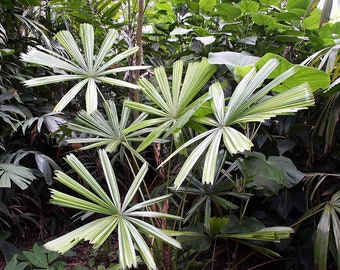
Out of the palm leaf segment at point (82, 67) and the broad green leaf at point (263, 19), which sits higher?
the broad green leaf at point (263, 19)

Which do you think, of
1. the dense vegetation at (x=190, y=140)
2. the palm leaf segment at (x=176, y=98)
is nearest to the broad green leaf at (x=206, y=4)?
the dense vegetation at (x=190, y=140)

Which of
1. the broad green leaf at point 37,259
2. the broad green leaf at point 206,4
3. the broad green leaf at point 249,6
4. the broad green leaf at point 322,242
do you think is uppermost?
the broad green leaf at point 206,4

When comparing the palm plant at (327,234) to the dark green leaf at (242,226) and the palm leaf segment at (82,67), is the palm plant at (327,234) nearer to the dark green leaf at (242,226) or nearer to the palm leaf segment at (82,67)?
the dark green leaf at (242,226)

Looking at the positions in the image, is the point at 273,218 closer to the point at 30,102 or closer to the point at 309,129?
the point at 309,129

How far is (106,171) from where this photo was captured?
92 cm

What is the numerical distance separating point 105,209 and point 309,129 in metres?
0.92

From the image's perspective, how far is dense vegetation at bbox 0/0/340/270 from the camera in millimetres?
823

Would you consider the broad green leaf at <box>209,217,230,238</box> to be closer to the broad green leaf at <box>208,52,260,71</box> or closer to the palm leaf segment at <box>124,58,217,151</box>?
the palm leaf segment at <box>124,58,217,151</box>

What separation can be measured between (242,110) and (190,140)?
0.17m

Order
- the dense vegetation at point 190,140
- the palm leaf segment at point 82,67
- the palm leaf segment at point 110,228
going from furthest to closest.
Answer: the palm leaf segment at point 82,67 < the dense vegetation at point 190,140 < the palm leaf segment at point 110,228

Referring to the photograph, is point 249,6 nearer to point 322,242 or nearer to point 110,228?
point 322,242

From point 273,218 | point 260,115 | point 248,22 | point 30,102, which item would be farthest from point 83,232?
point 248,22

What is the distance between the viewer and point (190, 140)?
2.82 ft

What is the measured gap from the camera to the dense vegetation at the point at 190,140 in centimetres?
82
